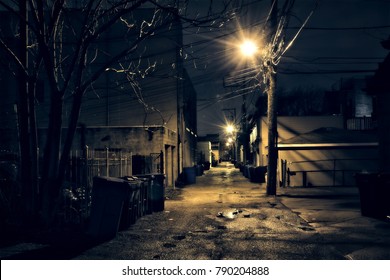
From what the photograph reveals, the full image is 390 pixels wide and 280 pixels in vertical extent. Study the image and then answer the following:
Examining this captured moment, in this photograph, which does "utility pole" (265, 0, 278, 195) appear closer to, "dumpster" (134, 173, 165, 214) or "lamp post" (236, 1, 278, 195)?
"lamp post" (236, 1, 278, 195)

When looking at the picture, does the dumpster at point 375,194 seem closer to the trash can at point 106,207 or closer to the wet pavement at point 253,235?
the wet pavement at point 253,235

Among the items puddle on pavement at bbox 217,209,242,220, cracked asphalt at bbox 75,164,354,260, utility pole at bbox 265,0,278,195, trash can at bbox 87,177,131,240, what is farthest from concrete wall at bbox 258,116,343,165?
trash can at bbox 87,177,131,240

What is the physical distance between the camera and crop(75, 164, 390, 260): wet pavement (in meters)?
7.03

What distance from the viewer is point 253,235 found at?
866 cm

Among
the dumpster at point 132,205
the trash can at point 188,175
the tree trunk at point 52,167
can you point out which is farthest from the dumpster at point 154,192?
the trash can at point 188,175

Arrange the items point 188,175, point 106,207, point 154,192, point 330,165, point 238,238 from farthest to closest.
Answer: point 188,175 < point 330,165 < point 154,192 < point 106,207 < point 238,238

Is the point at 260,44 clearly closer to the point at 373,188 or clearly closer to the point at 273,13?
the point at 273,13

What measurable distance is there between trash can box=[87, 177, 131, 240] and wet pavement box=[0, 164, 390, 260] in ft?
0.84

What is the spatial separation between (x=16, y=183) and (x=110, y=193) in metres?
3.59

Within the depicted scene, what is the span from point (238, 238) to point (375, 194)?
15.0 ft

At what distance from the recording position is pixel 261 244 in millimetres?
7762

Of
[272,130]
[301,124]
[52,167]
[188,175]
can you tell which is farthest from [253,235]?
[301,124]

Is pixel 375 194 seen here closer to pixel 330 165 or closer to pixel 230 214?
pixel 230 214
